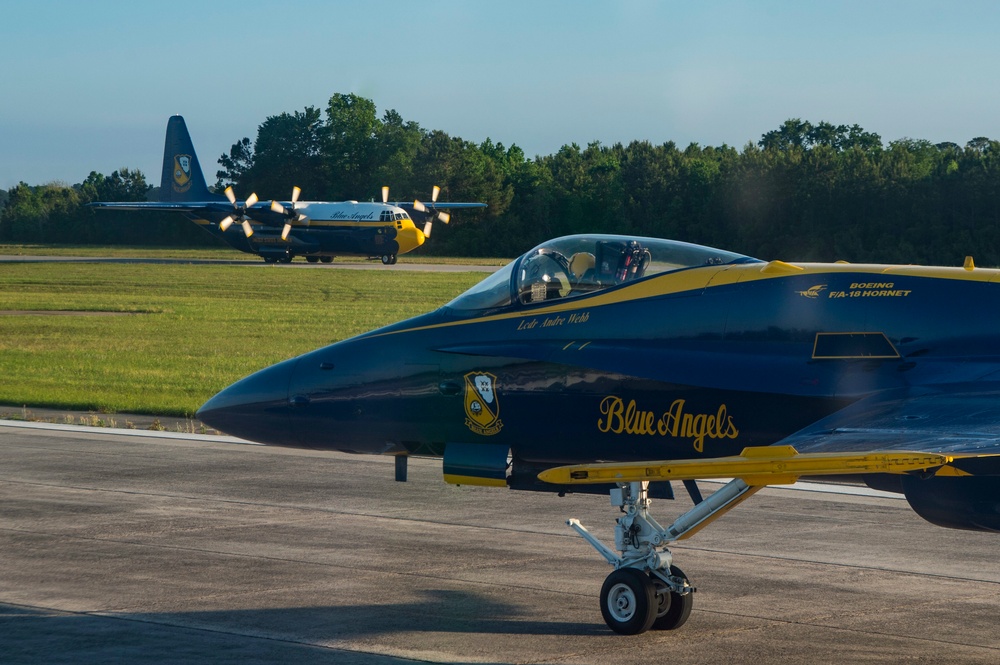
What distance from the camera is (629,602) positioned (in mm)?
9398

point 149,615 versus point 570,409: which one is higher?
point 570,409

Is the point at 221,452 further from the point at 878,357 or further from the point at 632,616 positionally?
the point at 878,357

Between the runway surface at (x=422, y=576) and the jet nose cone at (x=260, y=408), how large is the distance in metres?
1.36

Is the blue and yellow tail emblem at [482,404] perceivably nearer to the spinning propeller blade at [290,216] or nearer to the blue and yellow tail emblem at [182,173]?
the spinning propeller blade at [290,216]

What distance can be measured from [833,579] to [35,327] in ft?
116

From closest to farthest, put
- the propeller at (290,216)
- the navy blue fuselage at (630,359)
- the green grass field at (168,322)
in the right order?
the navy blue fuselage at (630,359) < the green grass field at (168,322) < the propeller at (290,216)

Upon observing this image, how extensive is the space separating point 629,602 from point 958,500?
2598 millimetres

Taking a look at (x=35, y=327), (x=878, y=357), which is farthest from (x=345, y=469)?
(x=35, y=327)

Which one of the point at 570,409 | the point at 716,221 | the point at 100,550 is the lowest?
the point at 100,550

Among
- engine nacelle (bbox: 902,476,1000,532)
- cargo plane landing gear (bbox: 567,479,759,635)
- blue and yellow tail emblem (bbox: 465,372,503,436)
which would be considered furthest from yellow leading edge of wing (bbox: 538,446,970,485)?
blue and yellow tail emblem (bbox: 465,372,503,436)

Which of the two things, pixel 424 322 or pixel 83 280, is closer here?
pixel 424 322

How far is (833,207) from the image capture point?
281ft

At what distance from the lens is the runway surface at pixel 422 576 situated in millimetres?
9172

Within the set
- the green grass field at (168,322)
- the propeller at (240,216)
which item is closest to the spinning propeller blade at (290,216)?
the propeller at (240,216)
